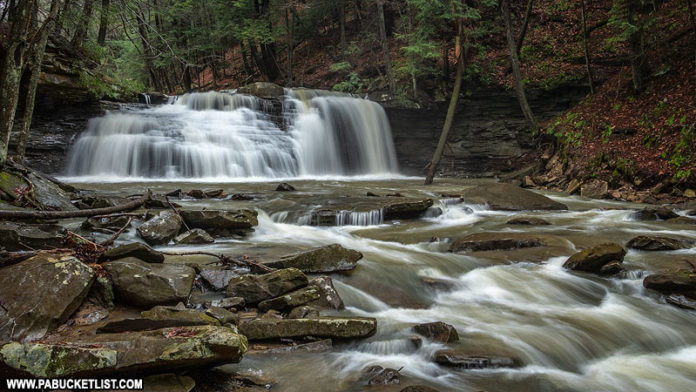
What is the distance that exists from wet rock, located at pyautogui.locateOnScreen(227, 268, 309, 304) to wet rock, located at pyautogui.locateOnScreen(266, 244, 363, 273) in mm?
758

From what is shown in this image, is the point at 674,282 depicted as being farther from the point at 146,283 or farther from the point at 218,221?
the point at 218,221

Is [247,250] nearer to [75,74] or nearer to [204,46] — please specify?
[75,74]

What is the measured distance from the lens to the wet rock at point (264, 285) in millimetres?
4297

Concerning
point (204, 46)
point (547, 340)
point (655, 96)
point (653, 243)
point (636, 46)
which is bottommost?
point (547, 340)

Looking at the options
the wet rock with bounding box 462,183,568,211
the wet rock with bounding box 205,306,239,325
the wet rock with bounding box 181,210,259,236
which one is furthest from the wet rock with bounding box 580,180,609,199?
the wet rock with bounding box 205,306,239,325

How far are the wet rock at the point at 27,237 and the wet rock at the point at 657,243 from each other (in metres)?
8.39

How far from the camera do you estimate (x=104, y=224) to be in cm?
661

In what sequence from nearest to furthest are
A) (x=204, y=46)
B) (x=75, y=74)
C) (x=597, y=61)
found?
(x=75, y=74)
(x=597, y=61)
(x=204, y=46)

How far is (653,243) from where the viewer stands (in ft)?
23.3

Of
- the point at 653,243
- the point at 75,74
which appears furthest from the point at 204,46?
the point at 653,243

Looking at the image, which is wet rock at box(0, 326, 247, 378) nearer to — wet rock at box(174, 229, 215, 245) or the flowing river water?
the flowing river water

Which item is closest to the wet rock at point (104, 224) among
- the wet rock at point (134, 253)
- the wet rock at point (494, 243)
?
the wet rock at point (134, 253)

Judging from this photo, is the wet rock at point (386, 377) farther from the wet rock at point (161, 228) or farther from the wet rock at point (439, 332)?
the wet rock at point (161, 228)

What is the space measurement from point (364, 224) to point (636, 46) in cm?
1256
